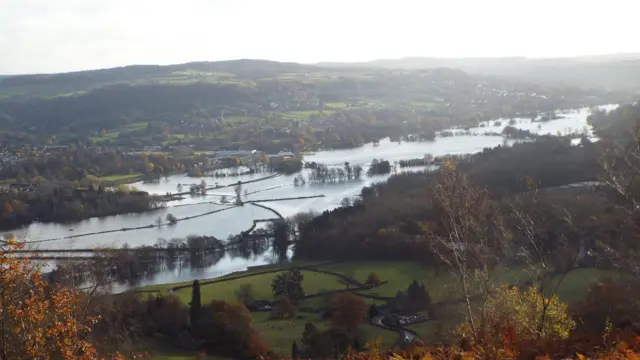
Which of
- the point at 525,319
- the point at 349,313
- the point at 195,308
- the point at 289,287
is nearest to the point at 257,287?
the point at 289,287

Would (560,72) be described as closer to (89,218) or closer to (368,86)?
(368,86)

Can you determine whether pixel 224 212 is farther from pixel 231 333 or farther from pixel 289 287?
pixel 231 333

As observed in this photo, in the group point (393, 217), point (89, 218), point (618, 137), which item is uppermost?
point (618, 137)

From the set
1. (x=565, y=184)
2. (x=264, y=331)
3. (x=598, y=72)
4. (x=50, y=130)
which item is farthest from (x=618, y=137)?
(x=50, y=130)

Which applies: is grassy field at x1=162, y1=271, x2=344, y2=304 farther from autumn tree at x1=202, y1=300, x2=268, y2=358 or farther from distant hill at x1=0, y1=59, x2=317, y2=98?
distant hill at x1=0, y1=59, x2=317, y2=98

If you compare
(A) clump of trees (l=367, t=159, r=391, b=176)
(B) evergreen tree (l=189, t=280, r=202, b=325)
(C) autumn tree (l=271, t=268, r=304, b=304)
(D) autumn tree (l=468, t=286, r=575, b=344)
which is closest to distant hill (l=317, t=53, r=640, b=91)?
(A) clump of trees (l=367, t=159, r=391, b=176)

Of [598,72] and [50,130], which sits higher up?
[598,72]

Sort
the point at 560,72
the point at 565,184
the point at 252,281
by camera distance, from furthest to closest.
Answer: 1. the point at 560,72
2. the point at 565,184
3. the point at 252,281
